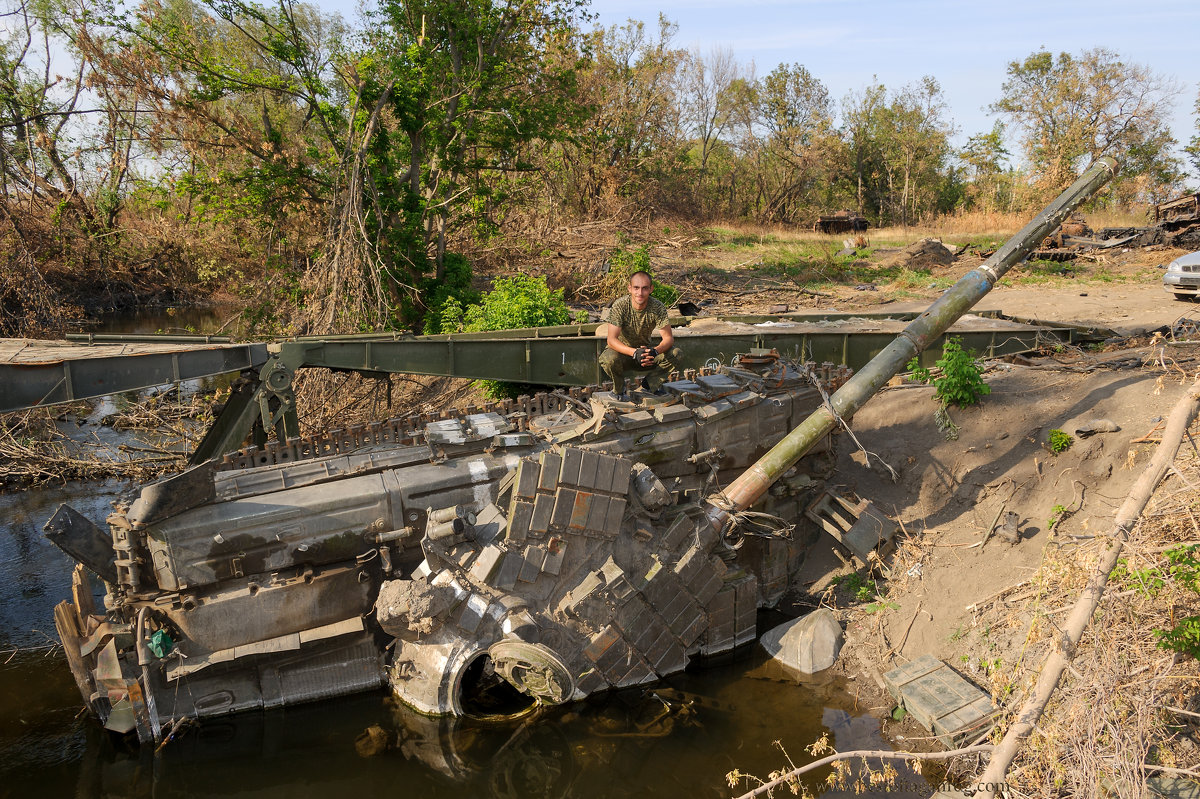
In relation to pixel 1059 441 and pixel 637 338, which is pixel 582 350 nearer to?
pixel 637 338

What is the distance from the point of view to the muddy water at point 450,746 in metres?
6.46

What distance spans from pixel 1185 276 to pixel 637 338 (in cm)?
1275

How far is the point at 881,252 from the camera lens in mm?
26609

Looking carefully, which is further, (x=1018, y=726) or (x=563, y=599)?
(x=563, y=599)

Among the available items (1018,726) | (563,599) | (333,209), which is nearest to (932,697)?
(1018,726)

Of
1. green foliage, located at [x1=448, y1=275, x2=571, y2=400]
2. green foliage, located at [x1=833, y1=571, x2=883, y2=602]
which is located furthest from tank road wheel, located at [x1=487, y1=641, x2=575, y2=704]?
green foliage, located at [x1=448, y1=275, x2=571, y2=400]

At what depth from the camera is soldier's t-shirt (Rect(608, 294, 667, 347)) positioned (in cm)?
932

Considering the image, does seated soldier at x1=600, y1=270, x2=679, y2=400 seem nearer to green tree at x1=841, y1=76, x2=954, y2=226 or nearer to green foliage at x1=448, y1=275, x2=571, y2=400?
green foliage at x1=448, y1=275, x2=571, y2=400

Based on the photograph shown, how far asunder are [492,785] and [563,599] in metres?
1.63

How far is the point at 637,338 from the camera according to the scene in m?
9.46

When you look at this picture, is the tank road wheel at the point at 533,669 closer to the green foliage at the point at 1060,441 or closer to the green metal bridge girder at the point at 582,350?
the green metal bridge girder at the point at 582,350

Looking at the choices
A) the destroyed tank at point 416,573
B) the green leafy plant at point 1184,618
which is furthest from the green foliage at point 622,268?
the green leafy plant at point 1184,618

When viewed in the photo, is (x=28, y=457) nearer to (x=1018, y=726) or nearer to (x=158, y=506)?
(x=158, y=506)

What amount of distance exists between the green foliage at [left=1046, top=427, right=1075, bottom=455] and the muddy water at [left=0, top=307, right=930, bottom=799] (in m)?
3.86
